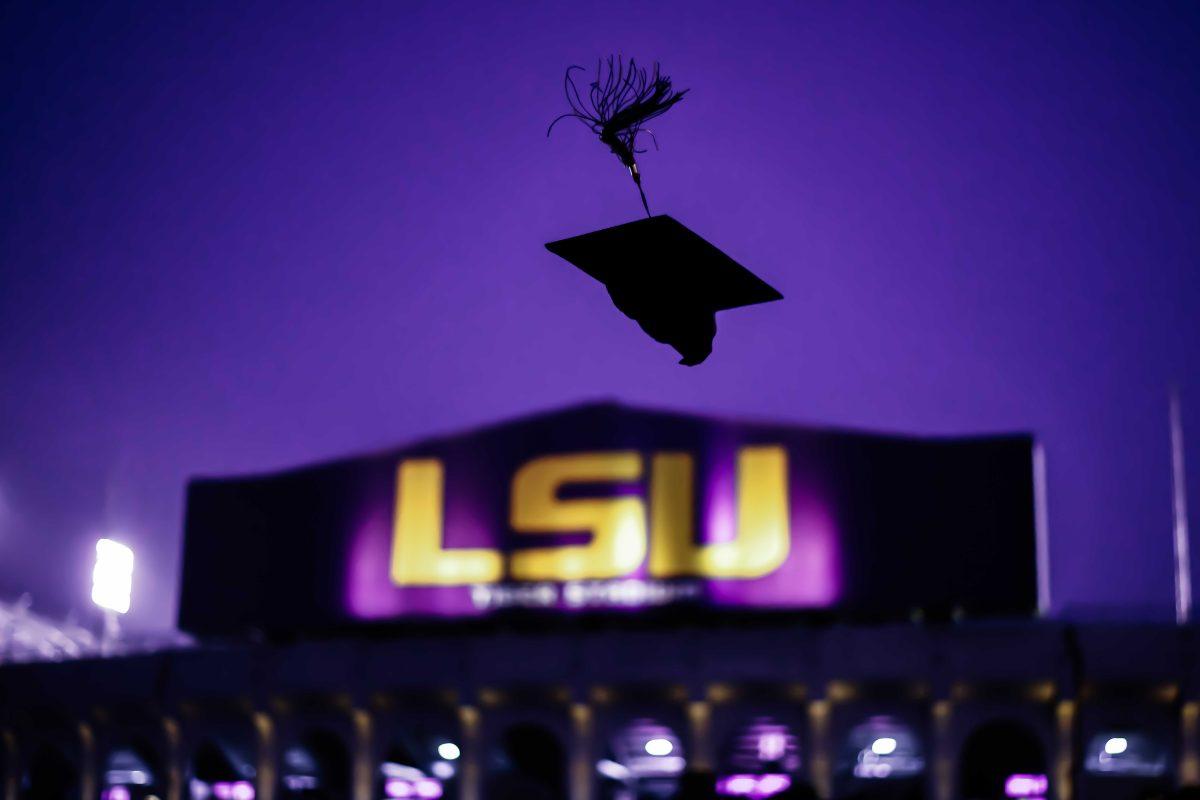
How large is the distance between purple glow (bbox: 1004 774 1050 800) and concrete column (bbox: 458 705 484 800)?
1147 centimetres

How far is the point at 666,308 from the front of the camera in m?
8.12

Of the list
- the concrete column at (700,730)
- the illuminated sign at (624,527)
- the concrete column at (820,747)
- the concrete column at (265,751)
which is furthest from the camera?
the concrete column at (265,751)

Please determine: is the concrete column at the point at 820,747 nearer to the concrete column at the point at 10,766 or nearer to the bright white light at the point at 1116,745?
the bright white light at the point at 1116,745

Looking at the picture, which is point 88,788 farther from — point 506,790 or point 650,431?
point 506,790

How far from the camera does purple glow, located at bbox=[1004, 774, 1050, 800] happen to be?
103 ft

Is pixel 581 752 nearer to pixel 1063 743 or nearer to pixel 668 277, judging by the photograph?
pixel 1063 743

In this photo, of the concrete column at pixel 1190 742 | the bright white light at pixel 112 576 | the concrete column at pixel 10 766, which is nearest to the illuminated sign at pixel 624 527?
the concrete column at pixel 1190 742

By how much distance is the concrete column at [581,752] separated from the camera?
33.3 metres

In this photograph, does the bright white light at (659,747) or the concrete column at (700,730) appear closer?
the concrete column at (700,730)

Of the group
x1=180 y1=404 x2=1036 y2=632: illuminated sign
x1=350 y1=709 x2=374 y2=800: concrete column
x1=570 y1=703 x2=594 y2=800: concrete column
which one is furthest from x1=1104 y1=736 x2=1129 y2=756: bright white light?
x1=350 y1=709 x2=374 y2=800: concrete column

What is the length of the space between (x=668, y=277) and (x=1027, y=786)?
26.5m

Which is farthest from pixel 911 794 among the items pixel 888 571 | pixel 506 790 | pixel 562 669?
pixel 506 790

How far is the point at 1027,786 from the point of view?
31547 mm

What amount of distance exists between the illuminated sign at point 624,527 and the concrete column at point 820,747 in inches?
114
